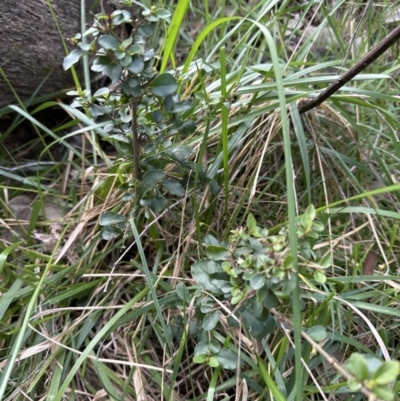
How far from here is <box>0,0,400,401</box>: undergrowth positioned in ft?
2.47

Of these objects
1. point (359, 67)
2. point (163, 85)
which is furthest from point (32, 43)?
point (359, 67)

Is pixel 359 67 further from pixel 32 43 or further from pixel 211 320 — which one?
pixel 32 43

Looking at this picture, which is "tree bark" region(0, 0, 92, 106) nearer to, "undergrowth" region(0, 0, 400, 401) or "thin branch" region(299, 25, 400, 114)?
"undergrowth" region(0, 0, 400, 401)

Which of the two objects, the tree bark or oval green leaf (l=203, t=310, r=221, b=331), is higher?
the tree bark

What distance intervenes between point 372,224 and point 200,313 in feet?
1.52

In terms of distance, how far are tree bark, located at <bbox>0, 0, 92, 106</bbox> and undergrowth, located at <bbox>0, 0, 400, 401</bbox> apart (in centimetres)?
14

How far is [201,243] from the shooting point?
98 centimetres

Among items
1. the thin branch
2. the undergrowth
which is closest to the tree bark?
the undergrowth

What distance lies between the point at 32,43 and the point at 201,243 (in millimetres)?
742

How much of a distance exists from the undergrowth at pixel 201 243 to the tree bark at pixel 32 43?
5.3 inches

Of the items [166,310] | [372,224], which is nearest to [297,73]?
[372,224]

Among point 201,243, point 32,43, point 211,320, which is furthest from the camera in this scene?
point 32,43

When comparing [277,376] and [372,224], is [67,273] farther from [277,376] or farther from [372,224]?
[372,224]

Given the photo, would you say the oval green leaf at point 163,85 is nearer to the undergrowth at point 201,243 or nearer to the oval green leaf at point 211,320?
the undergrowth at point 201,243
